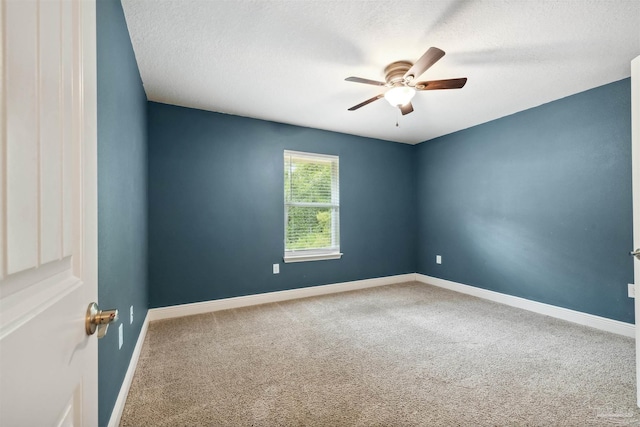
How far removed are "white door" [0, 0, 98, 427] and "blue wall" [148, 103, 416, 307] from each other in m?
2.79

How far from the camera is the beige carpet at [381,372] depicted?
62.0 inches

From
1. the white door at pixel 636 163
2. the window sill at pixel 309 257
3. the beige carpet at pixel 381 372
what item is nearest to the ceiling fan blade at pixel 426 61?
the white door at pixel 636 163

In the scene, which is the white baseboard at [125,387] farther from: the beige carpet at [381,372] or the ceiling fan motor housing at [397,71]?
the ceiling fan motor housing at [397,71]

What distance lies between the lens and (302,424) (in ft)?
4.94

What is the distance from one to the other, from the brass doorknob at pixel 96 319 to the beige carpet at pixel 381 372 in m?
1.25

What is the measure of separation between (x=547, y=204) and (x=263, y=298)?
139 inches

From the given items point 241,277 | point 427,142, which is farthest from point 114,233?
point 427,142

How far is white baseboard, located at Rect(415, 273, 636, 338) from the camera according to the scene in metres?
2.62

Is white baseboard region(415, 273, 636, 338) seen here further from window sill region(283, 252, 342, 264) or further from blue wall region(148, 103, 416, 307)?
window sill region(283, 252, 342, 264)

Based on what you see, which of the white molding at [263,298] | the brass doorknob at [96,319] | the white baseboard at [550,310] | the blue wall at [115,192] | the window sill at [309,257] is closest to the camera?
the brass doorknob at [96,319]

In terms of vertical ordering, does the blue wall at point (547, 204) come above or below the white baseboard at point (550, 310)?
above

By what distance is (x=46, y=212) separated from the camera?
431mm

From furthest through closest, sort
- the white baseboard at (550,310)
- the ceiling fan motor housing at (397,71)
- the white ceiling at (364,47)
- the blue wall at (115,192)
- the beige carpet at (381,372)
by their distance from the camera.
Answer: the white baseboard at (550,310) → the ceiling fan motor housing at (397,71) → the white ceiling at (364,47) → the beige carpet at (381,372) → the blue wall at (115,192)

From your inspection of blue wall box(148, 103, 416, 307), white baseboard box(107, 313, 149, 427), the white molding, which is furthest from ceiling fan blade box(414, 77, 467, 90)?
white baseboard box(107, 313, 149, 427)
